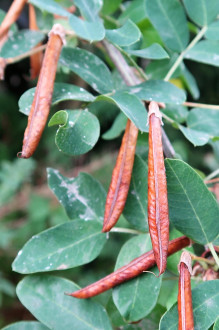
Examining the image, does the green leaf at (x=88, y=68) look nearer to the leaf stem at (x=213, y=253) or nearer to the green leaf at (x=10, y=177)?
the leaf stem at (x=213, y=253)

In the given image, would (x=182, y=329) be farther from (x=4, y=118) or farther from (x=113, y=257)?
(x=4, y=118)

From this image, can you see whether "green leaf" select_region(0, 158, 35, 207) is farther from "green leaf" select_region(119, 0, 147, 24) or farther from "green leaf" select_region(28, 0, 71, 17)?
"green leaf" select_region(28, 0, 71, 17)

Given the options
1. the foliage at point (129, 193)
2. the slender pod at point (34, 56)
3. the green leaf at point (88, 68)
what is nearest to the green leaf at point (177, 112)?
the foliage at point (129, 193)

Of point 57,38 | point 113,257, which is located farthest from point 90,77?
point 113,257

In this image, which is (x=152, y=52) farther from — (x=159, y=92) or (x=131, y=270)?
(x=131, y=270)

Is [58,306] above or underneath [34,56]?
underneath

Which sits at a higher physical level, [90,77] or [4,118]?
[90,77]

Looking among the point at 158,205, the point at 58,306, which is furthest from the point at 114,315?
the point at 158,205

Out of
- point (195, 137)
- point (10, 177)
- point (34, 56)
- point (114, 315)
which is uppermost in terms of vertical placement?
point (34, 56)
